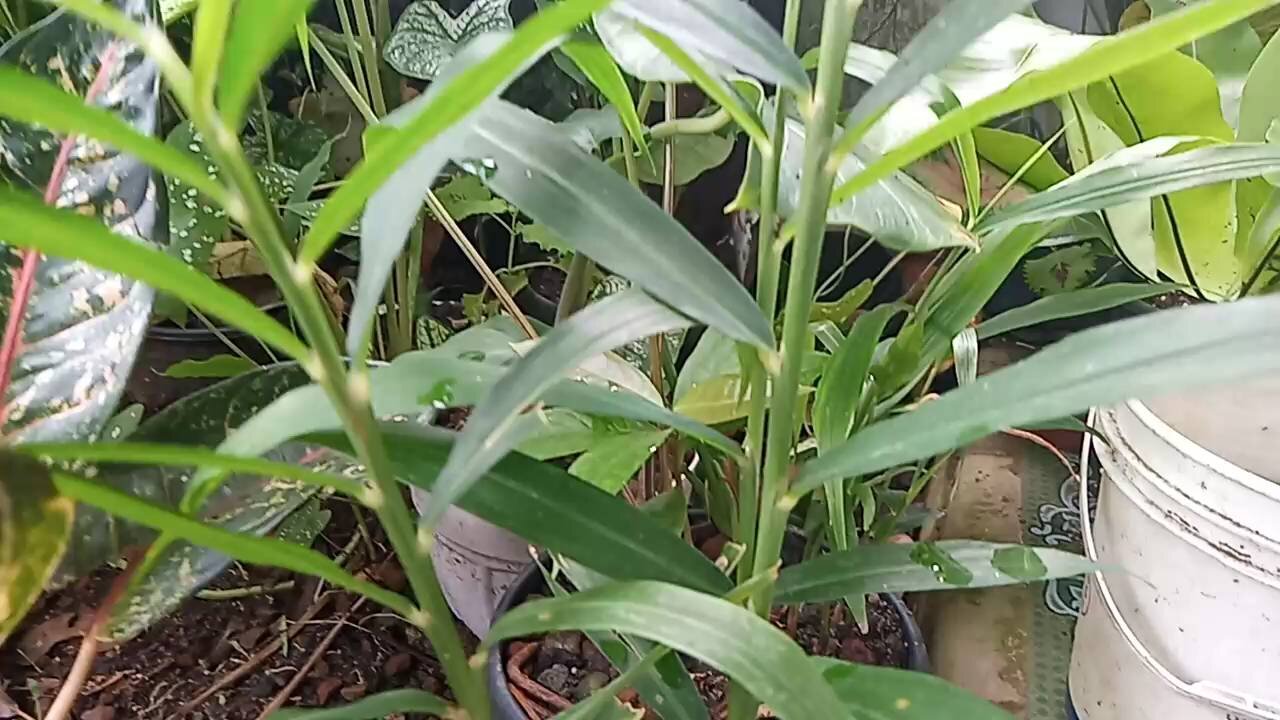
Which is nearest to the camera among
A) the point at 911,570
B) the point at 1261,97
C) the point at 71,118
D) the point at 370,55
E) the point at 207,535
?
the point at 71,118

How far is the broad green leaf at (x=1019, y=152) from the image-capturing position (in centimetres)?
67

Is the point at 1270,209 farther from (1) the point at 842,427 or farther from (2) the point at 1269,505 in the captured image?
(1) the point at 842,427

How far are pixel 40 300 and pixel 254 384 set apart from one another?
0.09 meters

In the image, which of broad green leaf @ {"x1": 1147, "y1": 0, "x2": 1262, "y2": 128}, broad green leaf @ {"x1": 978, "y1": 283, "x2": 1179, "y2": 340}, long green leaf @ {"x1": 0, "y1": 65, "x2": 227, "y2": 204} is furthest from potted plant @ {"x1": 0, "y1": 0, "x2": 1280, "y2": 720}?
broad green leaf @ {"x1": 1147, "y1": 0, "x2": 1262, "y2": 128}

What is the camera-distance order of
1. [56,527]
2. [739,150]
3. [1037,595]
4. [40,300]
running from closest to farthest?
[56,527]
[40,300]
[1037,595]
[739,150]

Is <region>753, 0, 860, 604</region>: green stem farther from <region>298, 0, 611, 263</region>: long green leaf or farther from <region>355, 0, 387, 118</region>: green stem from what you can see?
<region>355, 0, 387, 118</region>: green stem

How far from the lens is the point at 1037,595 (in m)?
0.88

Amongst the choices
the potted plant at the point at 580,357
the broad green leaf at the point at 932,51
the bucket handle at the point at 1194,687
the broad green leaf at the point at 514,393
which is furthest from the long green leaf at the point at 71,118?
the bucket handle at the point at 1194,687

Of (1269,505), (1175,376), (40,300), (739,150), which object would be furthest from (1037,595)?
(40,300)

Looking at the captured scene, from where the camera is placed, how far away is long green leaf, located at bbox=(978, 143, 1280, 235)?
43cm

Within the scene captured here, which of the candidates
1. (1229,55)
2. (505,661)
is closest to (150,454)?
(505,661)

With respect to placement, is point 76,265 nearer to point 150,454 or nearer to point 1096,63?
point 150,454

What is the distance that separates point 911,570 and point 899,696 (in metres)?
0.06

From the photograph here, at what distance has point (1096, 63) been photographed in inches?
Answer: 12.8
